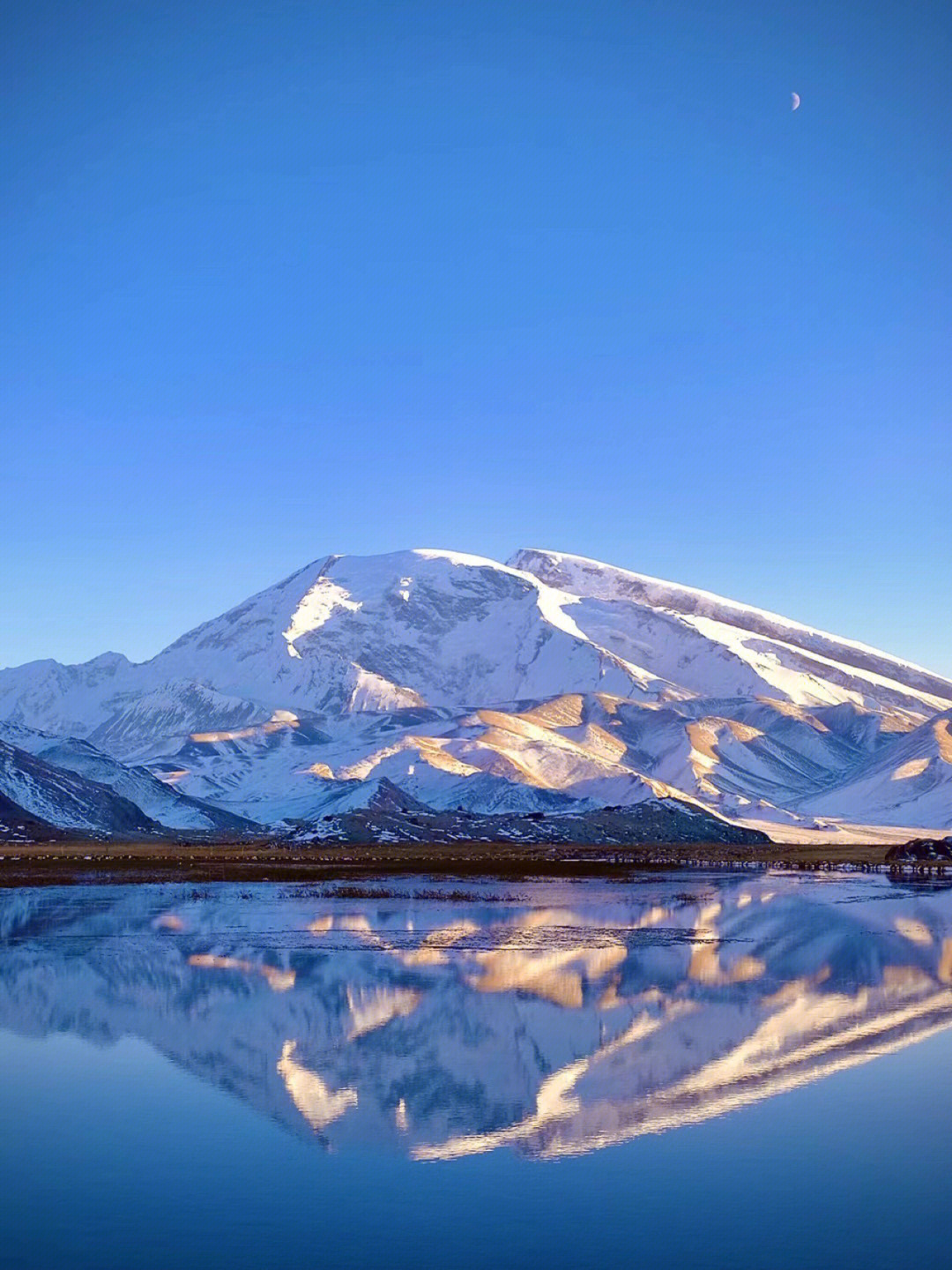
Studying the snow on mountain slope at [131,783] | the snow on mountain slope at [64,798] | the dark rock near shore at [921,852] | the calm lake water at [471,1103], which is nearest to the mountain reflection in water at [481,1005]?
the calm lake water at [471,1103]

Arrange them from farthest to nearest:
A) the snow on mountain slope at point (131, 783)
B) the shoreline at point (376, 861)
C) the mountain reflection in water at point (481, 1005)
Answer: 1. the snow on mountain slope at point (131, 783)
2. the shoreline at point (376, 861)
3. the mountain reflection in water at point (481, 1005)

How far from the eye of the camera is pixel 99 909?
61.2 meters

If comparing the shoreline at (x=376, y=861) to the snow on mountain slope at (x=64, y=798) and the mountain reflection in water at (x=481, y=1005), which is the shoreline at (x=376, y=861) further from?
the mountain reflection in water at (x=481, y=1005)

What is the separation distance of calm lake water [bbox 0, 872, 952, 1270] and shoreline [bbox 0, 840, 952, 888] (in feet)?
140

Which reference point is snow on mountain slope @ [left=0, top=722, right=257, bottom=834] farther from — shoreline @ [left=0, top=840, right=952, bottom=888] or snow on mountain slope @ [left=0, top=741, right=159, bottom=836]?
shoreline @ [left=0, top=840, right=952, bottom=888]

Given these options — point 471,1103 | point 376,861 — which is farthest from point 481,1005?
point 376,861

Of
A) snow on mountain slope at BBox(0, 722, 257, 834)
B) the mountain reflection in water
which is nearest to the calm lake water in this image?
the mountain reflection in water

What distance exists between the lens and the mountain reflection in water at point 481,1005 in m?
24.2

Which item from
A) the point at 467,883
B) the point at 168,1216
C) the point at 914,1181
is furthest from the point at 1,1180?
the point at 467,883

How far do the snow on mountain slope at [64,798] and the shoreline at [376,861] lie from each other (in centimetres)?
1039

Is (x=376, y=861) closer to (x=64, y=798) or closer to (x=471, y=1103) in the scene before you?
(x=64, y=798)

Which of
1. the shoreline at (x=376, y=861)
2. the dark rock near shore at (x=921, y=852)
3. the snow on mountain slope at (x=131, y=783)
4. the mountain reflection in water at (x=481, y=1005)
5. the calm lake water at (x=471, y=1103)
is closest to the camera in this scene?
the calm lake water at (x=471, y=1103)

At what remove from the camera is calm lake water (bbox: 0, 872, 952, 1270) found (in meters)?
17.5

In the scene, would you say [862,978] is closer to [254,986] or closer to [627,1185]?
[254,986]
